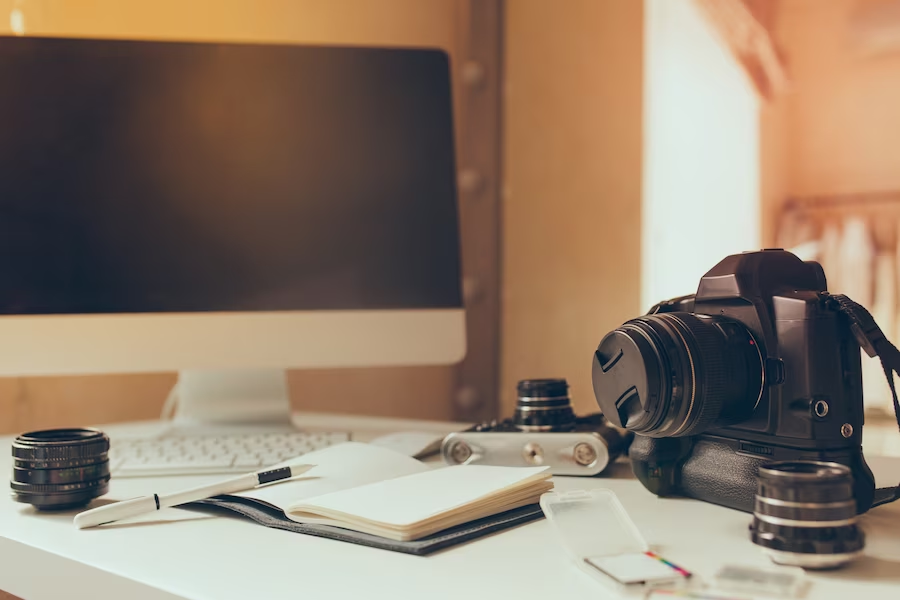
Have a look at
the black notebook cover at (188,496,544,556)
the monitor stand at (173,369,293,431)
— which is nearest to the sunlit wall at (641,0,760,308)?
the monitor stand at (173,369,293,431)

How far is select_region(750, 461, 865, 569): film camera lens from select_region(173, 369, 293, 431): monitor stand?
68cm

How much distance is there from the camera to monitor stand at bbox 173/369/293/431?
1.06 m

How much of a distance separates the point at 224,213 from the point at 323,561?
584 mm

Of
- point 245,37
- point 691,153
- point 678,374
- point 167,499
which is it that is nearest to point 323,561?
point 167,499

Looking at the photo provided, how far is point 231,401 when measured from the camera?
108 centimetres

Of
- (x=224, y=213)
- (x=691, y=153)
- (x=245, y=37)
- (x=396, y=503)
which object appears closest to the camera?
(x=396, y=503)

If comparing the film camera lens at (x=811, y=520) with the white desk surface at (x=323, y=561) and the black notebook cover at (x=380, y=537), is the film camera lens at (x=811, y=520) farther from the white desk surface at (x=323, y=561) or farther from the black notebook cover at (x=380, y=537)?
the black notebook cover at (x=380, y=537)

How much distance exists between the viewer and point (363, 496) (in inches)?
24.6

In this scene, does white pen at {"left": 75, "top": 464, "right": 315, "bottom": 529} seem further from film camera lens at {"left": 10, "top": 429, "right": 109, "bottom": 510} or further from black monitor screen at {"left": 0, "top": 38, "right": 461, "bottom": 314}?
black monitor screen at {"left": 0, "top": 38, "right": 461, "bottom": 314}

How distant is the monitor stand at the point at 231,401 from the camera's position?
1.06m

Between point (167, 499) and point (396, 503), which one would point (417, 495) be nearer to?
point (396, 503)

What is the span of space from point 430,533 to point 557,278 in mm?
1289

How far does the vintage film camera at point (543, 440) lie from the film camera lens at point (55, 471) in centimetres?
32

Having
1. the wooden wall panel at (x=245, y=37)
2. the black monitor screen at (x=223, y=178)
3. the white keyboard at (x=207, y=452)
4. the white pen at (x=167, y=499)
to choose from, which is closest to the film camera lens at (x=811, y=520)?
the white pen at (x=167, y=499)
